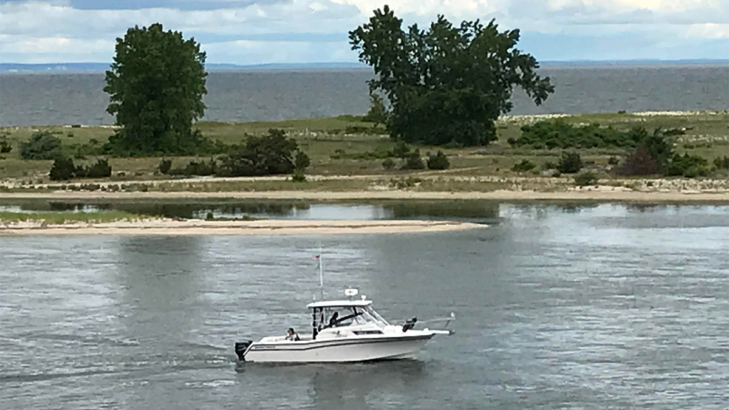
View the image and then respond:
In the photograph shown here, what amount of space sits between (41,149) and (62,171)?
12.2 metres

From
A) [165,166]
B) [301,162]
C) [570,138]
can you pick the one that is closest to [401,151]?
[301,162]

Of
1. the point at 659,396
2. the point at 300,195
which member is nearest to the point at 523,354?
the point at 659,396

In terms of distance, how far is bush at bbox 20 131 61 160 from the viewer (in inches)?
3511

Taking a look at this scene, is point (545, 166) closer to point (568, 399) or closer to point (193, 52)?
point (193, 52)

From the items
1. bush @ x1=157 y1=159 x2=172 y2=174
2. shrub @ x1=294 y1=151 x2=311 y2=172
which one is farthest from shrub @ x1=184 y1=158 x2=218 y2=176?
shrub @ x1=294 y1=151 x2=311 y2=172

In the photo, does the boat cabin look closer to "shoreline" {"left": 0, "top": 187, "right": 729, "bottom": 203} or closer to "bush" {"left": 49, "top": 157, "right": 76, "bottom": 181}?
"shoreline" {"left": 0, "top": 187, "right": 729, "bottom": 203}

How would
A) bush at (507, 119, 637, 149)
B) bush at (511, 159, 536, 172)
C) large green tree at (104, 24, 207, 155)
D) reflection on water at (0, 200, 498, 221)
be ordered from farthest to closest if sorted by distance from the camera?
bush at (507, 119, 637, 149) < large green tree at (104, 24, 207, 155) < bush at (511, 159, 536, 172) < reflection on water at (0, 200, 498, 221)

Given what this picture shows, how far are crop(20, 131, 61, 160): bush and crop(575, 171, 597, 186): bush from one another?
1351 inches

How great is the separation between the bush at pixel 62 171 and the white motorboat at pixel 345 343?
1863 inches

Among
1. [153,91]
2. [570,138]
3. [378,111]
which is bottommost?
[570,138]

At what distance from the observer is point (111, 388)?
31125 millimetres

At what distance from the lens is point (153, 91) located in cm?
9256

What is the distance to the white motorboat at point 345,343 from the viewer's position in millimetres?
32594

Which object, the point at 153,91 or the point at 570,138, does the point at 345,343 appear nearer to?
the point at 153,91
